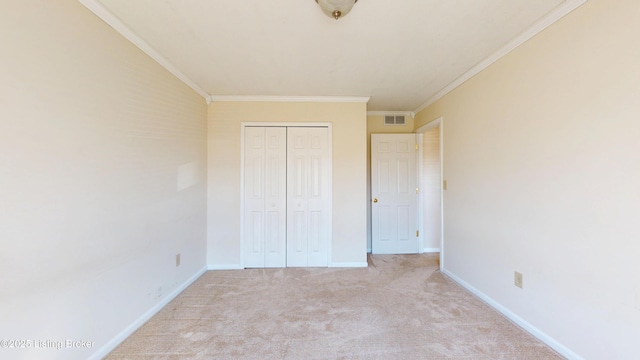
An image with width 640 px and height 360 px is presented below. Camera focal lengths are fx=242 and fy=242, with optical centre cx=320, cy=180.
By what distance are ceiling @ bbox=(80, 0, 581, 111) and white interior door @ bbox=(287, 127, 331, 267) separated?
79 centimetres

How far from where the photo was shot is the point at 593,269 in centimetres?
149

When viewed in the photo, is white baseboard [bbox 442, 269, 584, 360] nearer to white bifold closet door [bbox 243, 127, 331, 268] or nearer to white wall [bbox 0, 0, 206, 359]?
white bifold closet door [bbox 243, 127, 331, 268]

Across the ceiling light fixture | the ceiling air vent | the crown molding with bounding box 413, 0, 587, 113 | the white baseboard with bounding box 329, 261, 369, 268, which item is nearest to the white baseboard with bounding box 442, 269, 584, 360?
the white baseboard with bounding box 329, 261, 369, 268

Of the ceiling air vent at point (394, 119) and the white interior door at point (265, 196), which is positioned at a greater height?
the ceiling air vent at point (394, 119)

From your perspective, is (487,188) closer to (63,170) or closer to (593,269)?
(593,269)

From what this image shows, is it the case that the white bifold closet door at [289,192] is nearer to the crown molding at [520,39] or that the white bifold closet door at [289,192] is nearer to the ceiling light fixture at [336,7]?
the crown molding at [520,39]

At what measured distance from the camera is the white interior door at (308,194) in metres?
3.44

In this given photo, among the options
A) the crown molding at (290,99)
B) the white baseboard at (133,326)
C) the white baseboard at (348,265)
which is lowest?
the white baseboard at (133,326)

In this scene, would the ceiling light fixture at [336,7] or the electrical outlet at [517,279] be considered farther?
the electrical outlet at [517,279]

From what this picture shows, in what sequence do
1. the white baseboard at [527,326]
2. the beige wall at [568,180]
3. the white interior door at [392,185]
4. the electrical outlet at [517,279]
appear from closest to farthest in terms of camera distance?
the beige wall at [568,180]
the white baseboard at [527,326]
the electrical outlet at [517,279]
the white interior door at [392,185]

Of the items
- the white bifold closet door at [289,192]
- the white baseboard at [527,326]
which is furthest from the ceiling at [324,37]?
the white baseboard at [527,326]

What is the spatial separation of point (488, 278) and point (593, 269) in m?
0.97

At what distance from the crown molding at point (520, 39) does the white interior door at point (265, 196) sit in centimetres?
225

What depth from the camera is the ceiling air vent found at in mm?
4148
